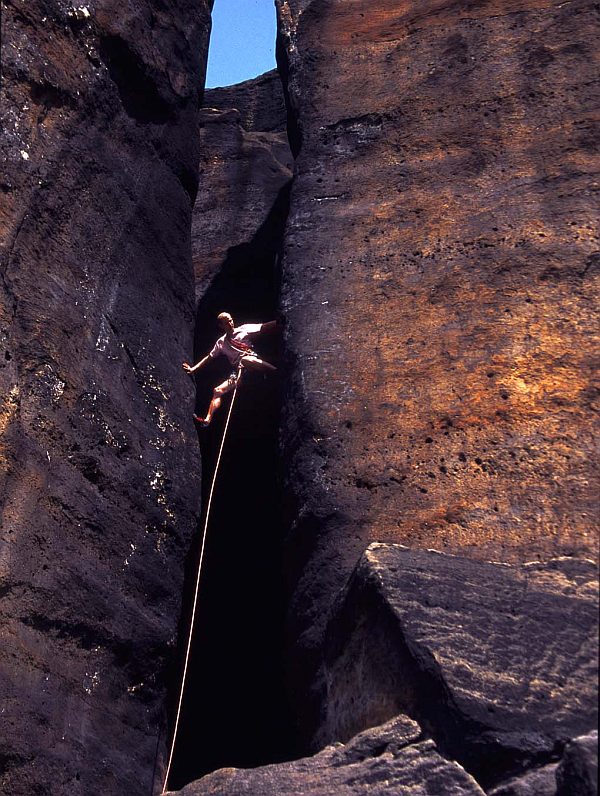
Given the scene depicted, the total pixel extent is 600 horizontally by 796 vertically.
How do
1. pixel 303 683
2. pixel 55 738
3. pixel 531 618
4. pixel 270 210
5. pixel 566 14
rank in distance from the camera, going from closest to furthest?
pixel 531 618 < pixel 55 738 < pixel 303 683 < pixel 566 14 < pixel 270 210

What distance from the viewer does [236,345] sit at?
6387mm

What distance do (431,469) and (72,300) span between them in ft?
6.27

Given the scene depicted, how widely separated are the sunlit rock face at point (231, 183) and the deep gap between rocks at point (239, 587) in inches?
21.6

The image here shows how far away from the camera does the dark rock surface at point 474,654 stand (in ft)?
9.33

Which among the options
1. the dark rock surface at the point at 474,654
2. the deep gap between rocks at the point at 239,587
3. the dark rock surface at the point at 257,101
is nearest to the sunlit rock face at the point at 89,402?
the deep gap between rocks at the point at 239,587

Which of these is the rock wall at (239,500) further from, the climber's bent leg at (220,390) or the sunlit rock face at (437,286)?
the sunlit rock face at (437,286)

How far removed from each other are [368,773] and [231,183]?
606 centimetres

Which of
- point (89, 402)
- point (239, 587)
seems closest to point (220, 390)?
point (239, 587)

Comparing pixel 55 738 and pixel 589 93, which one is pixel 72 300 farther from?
pixel 589 93

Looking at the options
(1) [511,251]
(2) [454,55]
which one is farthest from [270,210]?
(1) [511,251]

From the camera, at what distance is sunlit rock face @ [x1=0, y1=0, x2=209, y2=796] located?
3855mm

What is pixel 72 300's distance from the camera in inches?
181

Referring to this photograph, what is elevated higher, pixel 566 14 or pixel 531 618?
pixel 566 14

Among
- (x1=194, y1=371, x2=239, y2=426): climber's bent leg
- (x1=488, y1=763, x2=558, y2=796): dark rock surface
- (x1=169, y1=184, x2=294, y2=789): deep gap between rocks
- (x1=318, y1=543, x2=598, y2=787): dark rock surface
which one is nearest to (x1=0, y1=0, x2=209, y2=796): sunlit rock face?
(x1=194, y1=371, x2=239, y2=426): climber's bent leg
